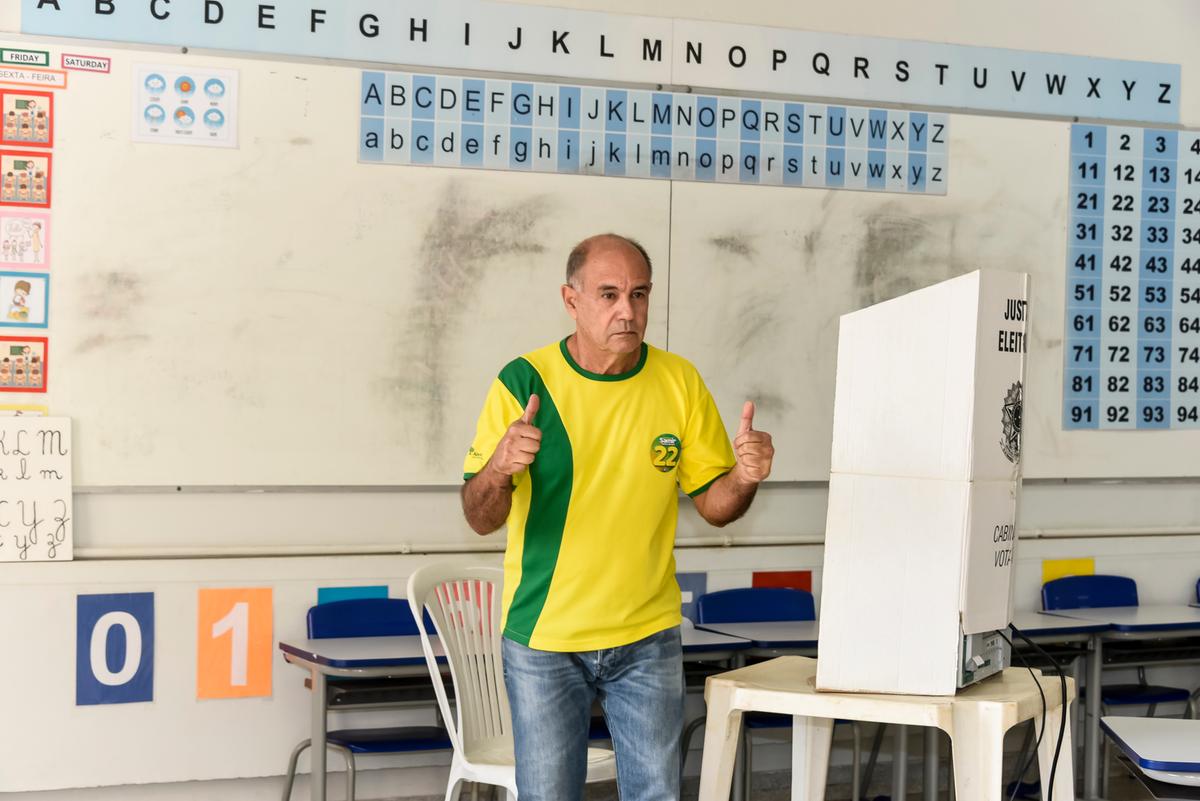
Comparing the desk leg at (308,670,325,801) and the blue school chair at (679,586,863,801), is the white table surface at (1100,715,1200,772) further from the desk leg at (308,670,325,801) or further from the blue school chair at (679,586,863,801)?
the desk leg at (308,670,325,801)

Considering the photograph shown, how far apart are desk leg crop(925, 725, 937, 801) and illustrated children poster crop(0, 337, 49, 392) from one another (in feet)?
9.49

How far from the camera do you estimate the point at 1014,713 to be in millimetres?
1959

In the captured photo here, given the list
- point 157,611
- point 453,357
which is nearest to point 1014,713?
point 453,357

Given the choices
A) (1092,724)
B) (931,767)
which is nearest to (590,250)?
(931,767)

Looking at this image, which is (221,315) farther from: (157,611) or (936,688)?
(936,688)

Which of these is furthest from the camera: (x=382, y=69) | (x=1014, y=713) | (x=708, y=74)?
(x=708, y=74)

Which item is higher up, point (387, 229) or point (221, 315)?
point (387, 229)

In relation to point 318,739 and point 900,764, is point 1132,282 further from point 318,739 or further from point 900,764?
point 318,739

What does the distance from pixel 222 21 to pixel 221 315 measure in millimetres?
910

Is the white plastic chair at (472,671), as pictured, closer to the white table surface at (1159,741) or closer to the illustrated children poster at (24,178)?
the white table surface at (1159,741)

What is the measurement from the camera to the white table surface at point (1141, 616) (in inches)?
162

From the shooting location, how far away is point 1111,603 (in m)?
4.69

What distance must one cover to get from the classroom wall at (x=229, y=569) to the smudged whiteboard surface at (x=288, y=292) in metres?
0.10

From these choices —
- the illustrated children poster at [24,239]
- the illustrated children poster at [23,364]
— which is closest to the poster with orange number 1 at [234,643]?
the illustrated children poster at [23,364]
